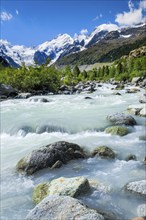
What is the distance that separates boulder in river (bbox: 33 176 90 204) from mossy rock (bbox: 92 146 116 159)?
4.02 m

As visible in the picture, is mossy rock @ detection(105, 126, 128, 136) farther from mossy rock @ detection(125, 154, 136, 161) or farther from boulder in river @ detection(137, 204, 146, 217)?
boulder in river @ detection(137, 204, 146, 217)

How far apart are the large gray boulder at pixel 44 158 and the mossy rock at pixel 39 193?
6.53 ft

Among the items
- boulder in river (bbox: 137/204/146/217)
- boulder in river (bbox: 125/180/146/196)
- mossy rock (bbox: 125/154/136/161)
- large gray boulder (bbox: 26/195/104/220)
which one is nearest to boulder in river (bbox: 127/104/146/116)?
mossy rock (bbox: 125/154/136/161)

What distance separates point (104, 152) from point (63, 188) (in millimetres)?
5126

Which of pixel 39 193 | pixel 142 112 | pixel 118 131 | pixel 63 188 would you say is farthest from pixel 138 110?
pixel 63 188

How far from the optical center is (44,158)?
1332 centimetres

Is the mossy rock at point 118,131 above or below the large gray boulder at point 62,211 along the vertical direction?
above

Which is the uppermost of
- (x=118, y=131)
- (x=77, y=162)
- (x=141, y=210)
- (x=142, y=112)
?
(x=142, y=112)

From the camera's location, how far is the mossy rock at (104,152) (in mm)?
14613

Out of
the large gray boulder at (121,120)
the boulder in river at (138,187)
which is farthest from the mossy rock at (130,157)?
the large gray boulder at (121,120)

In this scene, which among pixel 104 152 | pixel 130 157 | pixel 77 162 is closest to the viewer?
pixel 77 162

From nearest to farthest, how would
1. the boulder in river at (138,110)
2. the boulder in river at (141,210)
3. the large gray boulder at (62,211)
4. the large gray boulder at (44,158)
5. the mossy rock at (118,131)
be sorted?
the large gray boulder at (62,211)
the boulder in river at (141,210)
the large gray boulder at (44,158)
the mossy rock at (118,131)
the boulder in river at (138,110)

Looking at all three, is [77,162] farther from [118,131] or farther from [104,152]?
[118,131]

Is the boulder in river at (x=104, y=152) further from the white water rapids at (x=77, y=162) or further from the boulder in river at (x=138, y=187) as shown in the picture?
the boulder in river at (x=138, y=187)
